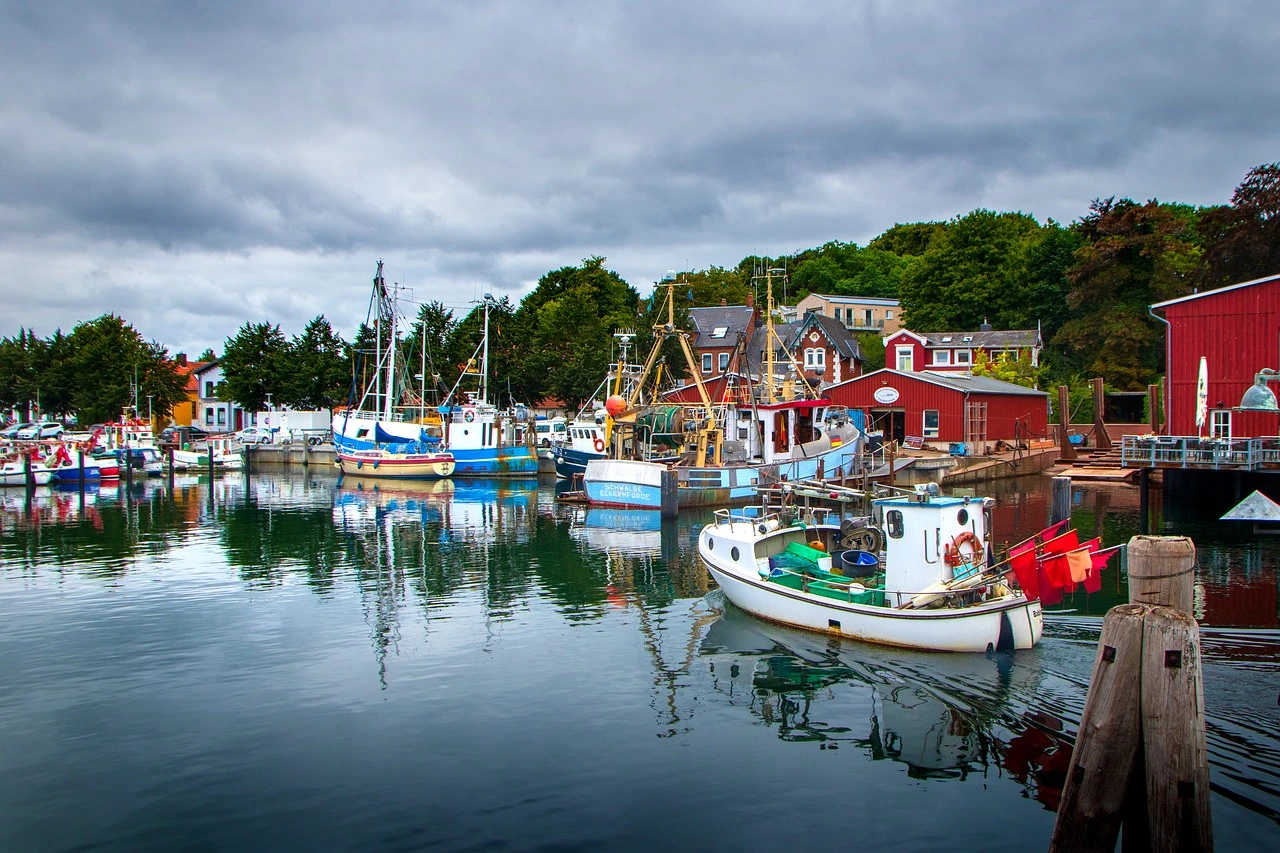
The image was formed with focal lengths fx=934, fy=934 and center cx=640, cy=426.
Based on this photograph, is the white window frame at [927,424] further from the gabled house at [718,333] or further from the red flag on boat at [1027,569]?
the red flag on boat at [1027,569]

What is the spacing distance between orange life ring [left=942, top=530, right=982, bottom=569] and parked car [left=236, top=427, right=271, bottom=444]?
6568 cm

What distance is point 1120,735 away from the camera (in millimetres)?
7707

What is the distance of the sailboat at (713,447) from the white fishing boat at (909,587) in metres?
16.6

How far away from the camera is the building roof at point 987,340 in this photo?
69688 millimetres

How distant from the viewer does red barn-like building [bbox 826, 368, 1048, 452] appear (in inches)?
2083

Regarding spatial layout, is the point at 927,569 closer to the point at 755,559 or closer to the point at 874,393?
the point at 755,559

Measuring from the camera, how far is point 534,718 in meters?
13.4

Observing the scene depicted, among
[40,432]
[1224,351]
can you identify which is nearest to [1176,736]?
[1224,351]

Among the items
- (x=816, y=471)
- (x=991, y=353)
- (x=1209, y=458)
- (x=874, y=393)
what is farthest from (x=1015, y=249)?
(x=1209, y=458)

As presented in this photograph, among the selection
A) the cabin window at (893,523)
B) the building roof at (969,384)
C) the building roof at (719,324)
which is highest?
the building roof at (719,324)

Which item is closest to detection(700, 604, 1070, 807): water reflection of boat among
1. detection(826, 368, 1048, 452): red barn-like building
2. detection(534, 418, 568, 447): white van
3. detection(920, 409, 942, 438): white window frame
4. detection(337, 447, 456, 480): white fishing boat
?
detection(826, 368, 1048, 452): red barn-like building

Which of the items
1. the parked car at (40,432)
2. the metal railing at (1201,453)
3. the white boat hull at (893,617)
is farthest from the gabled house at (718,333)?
the white boat hull at (893,617)

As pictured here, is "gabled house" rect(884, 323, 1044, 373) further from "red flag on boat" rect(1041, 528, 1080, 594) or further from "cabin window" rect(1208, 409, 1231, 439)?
"red flag on boat" rect(1041, 528, 1080, 594)

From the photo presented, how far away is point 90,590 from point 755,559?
16.3m
